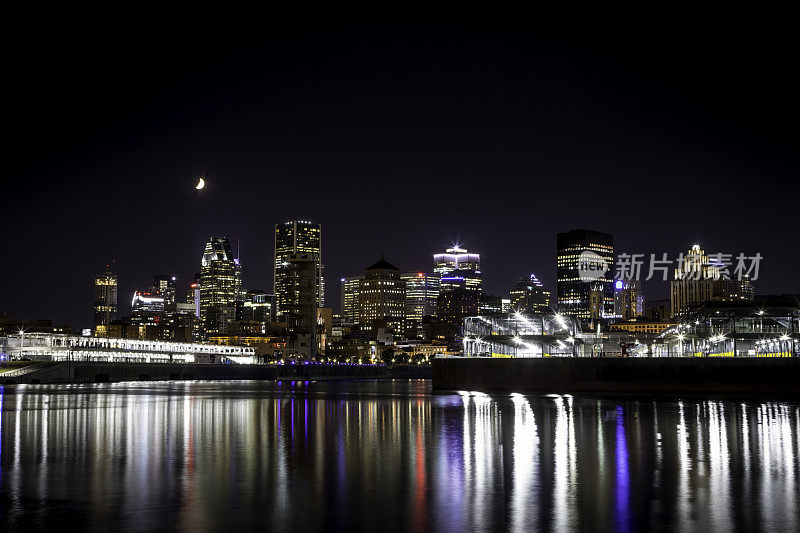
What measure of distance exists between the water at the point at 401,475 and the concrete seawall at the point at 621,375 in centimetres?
5063

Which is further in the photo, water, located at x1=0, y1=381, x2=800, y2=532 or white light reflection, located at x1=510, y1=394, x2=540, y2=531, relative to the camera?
water, located at x1=0, y1=381, x2=800, y2=532

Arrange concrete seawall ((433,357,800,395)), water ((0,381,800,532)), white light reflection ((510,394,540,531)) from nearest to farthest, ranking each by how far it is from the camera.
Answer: white light reflection ((510,394,540,531)) < water ((0,381,800,532)) < concrete seawall ((433,357,800,395))

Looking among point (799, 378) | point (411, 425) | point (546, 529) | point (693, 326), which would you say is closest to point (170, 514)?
point (546, 529)

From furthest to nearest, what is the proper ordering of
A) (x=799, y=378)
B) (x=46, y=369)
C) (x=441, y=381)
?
(x=46, y=369), (x=441, y=381), (x=799, y=378)

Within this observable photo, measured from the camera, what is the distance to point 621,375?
99.0m

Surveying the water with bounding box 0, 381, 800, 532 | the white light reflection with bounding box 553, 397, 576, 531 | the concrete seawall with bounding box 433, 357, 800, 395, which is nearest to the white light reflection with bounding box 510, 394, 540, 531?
the water with bounding box 0, 381, 800, 532

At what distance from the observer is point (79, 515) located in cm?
1836

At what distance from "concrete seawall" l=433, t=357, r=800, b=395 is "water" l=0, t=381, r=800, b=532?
5063 centimetres

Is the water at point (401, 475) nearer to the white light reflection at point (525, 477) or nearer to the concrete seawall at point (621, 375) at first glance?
the white light reflection at point (525, 477)

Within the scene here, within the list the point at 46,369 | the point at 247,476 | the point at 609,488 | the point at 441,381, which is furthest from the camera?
the point at 46,369

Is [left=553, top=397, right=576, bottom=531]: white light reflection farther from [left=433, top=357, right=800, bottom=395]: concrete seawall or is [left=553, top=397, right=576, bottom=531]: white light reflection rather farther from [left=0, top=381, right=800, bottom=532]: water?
[left=433, top=357, right=800, bottom=395]: concrete seawall

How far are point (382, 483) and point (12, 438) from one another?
20.3 meters

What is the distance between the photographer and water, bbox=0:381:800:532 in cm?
1811

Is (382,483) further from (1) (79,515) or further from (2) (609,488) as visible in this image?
(1) (79,515)
